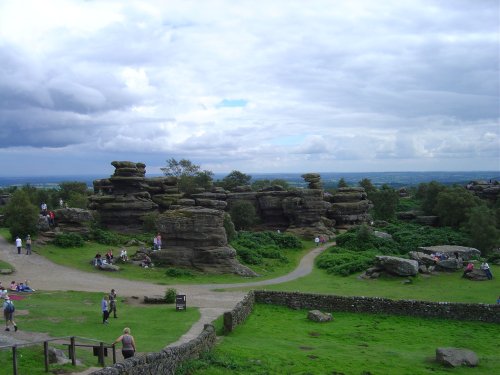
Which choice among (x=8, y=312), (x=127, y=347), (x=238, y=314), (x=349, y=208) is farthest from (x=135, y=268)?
(x=349, y=208)

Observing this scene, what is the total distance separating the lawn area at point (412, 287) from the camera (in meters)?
37.5

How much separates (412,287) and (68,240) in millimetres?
33561

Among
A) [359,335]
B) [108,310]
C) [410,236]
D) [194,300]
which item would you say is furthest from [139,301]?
[410,236]

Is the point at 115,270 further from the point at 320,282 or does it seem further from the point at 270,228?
the point at 270,228

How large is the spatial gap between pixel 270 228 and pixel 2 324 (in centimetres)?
6090

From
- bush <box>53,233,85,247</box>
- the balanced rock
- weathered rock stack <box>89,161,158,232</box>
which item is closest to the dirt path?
bush <box>53,233,85,247</box>

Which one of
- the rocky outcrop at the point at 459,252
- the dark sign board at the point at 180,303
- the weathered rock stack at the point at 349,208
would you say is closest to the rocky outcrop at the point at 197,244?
the dark sign board at the point at 180,303

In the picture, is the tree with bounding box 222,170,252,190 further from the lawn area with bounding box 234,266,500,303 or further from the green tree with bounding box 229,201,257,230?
the lawn area with bounding box 234,266,500,303

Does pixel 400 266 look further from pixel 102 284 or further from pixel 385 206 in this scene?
pixel 385 206

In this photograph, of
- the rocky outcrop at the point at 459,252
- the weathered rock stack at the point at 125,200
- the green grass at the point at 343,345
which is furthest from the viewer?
the weathered rock stack at the point at 125,200

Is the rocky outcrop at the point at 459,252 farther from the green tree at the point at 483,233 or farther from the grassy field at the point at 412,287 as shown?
the green tree at the point at 483,233

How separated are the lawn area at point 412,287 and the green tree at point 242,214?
33.7 m

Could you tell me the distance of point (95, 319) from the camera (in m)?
27.3

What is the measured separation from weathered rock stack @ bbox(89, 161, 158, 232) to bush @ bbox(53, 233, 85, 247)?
13.3 metres
